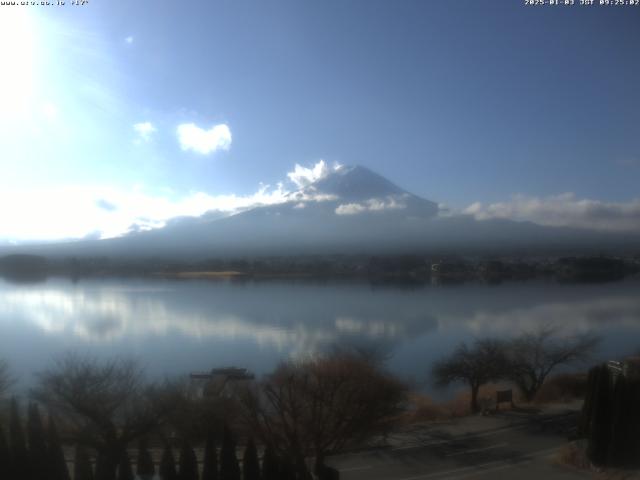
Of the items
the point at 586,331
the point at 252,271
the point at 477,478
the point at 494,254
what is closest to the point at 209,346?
the point at 477,478

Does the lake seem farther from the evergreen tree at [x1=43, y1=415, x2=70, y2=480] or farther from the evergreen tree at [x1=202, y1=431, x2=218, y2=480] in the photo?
the evergreen tree at [x1=202, y1=431, x2=218, y2=480]

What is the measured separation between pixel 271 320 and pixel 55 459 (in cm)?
830

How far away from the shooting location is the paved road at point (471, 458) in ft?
10.6

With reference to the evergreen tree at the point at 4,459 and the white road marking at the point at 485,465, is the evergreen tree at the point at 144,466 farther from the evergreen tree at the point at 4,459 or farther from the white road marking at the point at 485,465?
the white road marking at the point at 485,465

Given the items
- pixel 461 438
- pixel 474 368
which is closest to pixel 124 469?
pixel 461 438

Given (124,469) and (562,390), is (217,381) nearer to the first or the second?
(124,469)

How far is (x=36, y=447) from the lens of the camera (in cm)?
266

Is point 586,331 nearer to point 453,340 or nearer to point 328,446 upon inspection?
point 453,340

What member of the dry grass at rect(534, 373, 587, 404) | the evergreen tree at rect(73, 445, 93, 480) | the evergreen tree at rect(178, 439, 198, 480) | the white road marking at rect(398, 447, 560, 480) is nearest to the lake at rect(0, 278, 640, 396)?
the dry grass at rect(534, 373, 587, 404)

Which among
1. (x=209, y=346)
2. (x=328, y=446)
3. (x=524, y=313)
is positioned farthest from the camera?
(x=524, y=313)

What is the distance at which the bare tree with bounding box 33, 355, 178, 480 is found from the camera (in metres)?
2.94

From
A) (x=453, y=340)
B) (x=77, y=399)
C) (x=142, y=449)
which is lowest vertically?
(x=453, y=340)

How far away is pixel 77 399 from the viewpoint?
330cm

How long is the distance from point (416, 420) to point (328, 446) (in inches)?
71.2
